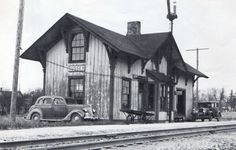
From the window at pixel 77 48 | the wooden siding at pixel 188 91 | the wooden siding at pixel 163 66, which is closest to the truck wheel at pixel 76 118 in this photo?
the window at pixel 77 48

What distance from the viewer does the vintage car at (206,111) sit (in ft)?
108

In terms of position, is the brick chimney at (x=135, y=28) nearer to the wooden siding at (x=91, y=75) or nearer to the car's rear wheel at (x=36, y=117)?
the wooden siding at (x=91, y=75)

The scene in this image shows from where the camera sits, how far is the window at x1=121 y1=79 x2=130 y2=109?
2395cm

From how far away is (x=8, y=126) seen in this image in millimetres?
14406

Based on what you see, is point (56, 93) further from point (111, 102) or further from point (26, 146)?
point (26, 146)

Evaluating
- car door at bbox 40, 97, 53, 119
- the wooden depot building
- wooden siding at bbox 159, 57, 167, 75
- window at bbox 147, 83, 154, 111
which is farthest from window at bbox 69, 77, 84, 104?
wooden siding at bbox 159, 57, 167, 75

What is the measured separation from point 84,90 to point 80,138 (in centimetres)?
1291

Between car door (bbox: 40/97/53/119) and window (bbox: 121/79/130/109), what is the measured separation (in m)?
5.39

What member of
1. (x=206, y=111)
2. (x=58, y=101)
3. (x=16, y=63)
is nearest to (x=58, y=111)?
(x=58, y=101)

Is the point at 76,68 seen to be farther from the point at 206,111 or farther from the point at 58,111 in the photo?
the point at 206,111

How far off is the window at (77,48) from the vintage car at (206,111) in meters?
13.0

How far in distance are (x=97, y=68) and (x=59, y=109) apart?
441 cm

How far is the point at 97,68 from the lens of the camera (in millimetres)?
23266

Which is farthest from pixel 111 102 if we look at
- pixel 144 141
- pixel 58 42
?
pixel 144 141
